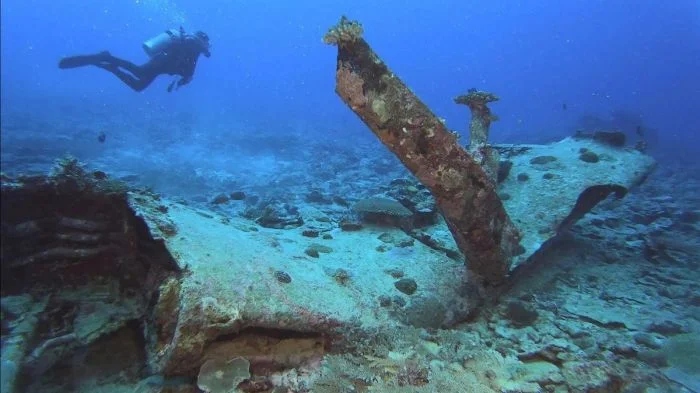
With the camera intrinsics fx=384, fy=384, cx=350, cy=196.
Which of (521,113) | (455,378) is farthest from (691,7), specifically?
(455,378)

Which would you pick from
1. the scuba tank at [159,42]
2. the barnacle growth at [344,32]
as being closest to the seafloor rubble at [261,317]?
the barnacle growth at [344,32]

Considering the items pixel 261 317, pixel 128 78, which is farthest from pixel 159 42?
pixel 261 317

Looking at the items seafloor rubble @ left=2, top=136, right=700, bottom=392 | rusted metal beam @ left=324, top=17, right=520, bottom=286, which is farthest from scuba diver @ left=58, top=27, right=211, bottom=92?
rusted metal beam @ left=324, top=17, right=520, bottom=286

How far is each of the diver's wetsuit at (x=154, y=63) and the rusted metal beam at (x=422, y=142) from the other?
10.1 metres

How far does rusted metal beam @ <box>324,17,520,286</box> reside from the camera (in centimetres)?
362

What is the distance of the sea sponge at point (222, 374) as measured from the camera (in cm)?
318

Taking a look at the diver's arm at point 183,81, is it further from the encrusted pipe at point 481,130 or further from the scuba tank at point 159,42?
the encrusted pipe at point 481,130

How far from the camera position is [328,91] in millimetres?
114000

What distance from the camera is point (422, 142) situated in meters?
3.99

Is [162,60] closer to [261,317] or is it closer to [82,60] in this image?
[82,60]

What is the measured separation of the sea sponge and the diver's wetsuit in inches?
421

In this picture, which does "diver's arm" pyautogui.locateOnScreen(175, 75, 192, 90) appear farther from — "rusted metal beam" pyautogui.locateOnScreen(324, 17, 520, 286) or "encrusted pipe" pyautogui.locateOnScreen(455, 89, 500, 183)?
"rusted metal beam" pyautogui.locateOnScreen(324, 17, 520, 286)

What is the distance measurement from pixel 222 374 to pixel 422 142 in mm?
2869

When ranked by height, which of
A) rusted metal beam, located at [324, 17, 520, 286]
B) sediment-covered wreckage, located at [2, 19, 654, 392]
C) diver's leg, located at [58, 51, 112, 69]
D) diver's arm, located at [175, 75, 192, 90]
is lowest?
sediment-covered wreckage, located at [2, 19, 654, 392]
